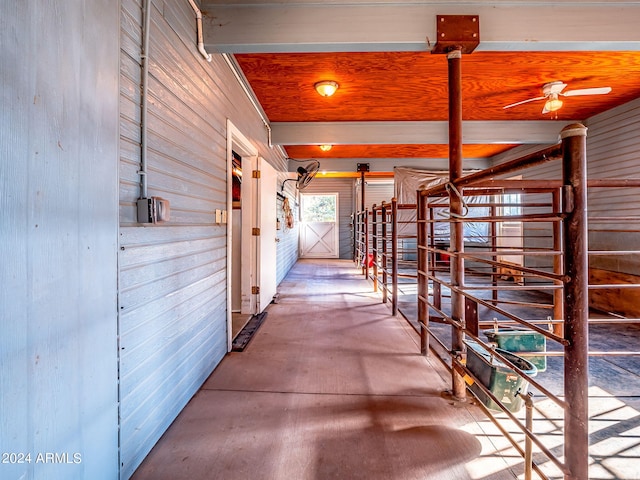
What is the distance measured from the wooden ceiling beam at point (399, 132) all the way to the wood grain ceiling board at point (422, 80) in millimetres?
278

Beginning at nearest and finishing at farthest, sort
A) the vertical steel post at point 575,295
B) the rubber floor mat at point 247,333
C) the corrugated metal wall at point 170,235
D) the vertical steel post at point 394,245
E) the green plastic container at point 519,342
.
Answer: the vertical steel post at point 575,295, the corrugated metal wall at point 170,235, the green plastic container at point 519,342, the rubber floor mat at point 247,333, the vertical steel post at point 394,245

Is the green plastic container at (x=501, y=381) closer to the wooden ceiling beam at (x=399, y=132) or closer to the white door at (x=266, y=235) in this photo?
the white door at (x=266, y=235)

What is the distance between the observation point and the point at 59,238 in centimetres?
96

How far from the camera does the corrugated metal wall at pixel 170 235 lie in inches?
51.4

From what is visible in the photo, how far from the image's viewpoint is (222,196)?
2.46 meters

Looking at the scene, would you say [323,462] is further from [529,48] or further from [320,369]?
[529,48]

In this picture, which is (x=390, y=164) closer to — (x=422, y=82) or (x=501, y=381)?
(x=422, y=82)

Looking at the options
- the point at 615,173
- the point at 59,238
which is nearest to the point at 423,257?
the point at 59,238

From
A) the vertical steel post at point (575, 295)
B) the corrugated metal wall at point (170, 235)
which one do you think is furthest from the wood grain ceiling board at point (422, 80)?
the vertical steel post at point (575, 295)

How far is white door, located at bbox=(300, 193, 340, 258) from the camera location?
9.92 metres

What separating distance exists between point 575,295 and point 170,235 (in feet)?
5.87

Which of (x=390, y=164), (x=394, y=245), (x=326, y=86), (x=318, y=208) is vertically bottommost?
(x=394, y=245)

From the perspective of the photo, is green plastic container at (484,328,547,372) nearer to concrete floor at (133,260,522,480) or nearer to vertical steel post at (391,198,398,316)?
concrete floor at (133,260,522,480)

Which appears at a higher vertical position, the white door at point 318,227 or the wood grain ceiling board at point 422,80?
the wood grain ceiling board at point 422,80
